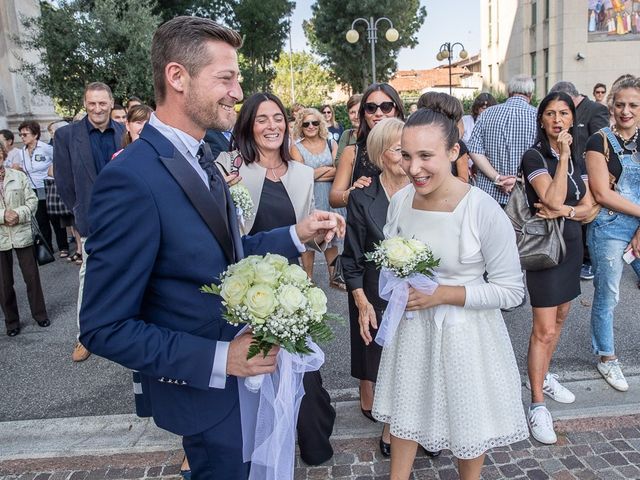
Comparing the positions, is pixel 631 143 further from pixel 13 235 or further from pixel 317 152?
pixel 13 235

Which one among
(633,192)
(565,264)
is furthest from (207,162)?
(633,192)

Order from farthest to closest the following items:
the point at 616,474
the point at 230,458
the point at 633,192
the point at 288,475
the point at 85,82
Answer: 1. the point at 85,82
2. the point at 633,192
3. the point at 616,474
4. the point at 288,475
5. the point at 230,458

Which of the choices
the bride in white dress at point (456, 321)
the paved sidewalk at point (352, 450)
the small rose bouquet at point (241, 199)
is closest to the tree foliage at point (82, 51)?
the paved sidewalk at point (352, 450)

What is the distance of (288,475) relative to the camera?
2127 millimetres

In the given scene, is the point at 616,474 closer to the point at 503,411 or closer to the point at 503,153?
the point at 503,411

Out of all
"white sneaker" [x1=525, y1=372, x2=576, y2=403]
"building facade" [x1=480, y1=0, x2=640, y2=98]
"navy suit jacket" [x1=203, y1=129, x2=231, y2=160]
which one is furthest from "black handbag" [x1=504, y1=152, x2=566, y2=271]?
"building facade" [x1=480, y1=0, x2=640, y2=98]

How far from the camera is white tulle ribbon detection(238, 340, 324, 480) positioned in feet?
6.43

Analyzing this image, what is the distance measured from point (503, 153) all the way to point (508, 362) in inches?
141

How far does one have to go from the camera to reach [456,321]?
2.59 metres

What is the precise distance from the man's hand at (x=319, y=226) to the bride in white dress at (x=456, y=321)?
503mm

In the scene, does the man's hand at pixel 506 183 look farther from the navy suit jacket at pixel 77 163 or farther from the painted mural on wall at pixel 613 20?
the painted mural on wall at pixel 613 20

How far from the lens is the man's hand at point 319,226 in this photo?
2301mm

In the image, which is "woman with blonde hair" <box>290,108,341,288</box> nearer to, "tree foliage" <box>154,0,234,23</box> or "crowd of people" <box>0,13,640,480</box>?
"crowd of people" <box>0,13,640,480</box>

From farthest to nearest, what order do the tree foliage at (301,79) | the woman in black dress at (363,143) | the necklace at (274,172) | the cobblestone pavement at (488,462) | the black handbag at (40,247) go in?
1. the tree foliage at (301,79)
2. the black handbag at (40,247)
3. the woman in black dress at (363,143)
4. the necklace at (274,172)
5. the cobblestone pavement at (488,462)
